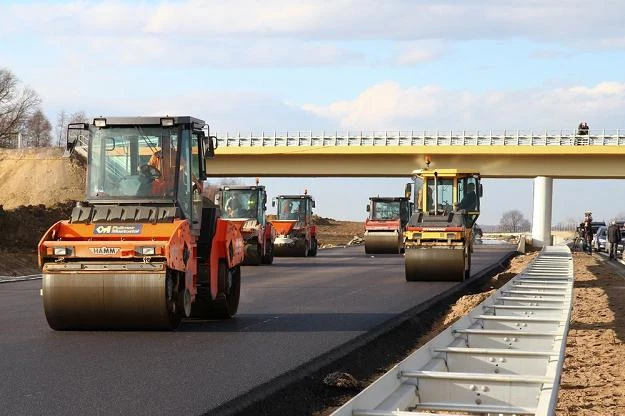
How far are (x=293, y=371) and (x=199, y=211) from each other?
14.9 feet

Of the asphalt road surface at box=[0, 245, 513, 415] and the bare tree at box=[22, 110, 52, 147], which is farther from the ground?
the bare tree at box=[22, 110, 52, 147]

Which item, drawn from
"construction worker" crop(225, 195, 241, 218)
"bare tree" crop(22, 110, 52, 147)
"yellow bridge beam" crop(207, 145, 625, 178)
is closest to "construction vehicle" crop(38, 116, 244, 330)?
"construction worker" crop(225, 195, 241, 218)

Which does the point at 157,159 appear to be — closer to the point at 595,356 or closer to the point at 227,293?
the point at 227,293

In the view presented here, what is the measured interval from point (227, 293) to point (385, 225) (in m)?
32.1

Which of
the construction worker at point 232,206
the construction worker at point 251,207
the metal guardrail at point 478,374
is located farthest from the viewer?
the construction worker at point 232,206

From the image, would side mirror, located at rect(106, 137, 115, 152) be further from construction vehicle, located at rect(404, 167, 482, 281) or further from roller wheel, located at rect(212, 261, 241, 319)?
construction vehicle, located at rect(404, 167, 482, 281)

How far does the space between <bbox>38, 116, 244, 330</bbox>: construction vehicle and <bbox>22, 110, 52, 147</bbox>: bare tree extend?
106 meters

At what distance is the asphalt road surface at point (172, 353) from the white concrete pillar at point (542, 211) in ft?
143

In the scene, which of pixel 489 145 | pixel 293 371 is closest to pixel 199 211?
pixel 293 371

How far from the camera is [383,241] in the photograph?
46688 millimetres

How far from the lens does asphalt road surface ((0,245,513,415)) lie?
9.14 m

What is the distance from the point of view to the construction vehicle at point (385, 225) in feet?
153

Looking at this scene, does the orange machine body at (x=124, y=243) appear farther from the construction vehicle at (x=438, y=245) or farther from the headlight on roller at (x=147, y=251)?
the construction vehicle at (x=438, y=245)

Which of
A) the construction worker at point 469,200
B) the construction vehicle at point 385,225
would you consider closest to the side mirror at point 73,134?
the construction worker at point 469,200
